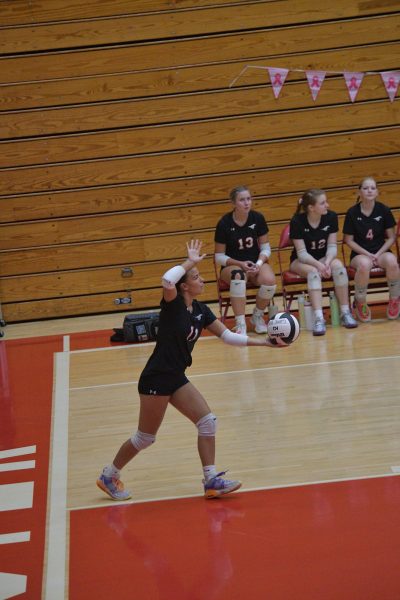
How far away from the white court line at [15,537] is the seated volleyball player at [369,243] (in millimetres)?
5653

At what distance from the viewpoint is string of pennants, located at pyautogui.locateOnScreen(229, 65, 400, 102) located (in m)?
11.7

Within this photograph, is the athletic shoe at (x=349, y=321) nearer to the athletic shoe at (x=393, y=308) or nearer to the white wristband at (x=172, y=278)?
the athletic shoe at (x=393, y=308)

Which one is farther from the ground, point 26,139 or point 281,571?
point 26,139

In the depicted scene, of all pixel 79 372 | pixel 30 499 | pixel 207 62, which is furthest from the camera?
pixel 207 62

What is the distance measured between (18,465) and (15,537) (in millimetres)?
1299

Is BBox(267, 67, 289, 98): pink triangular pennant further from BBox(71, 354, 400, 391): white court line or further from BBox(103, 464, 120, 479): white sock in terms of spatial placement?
BBox(103, 464, 120, 479): white sock

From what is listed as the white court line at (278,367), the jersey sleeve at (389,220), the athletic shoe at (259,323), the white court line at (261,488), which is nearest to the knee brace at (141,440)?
the white court line at (261,488)

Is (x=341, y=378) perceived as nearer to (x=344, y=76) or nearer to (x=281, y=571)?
(x=281, y=571)

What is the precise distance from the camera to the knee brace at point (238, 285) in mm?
9469

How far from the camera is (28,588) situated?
3967 mm

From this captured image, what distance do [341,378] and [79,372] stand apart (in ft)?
8.52

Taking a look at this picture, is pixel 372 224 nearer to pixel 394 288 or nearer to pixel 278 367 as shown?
pixel 394 288

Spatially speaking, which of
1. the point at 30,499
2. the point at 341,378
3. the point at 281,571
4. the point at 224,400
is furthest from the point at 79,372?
the point at 281,571

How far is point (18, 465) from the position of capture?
590cm
